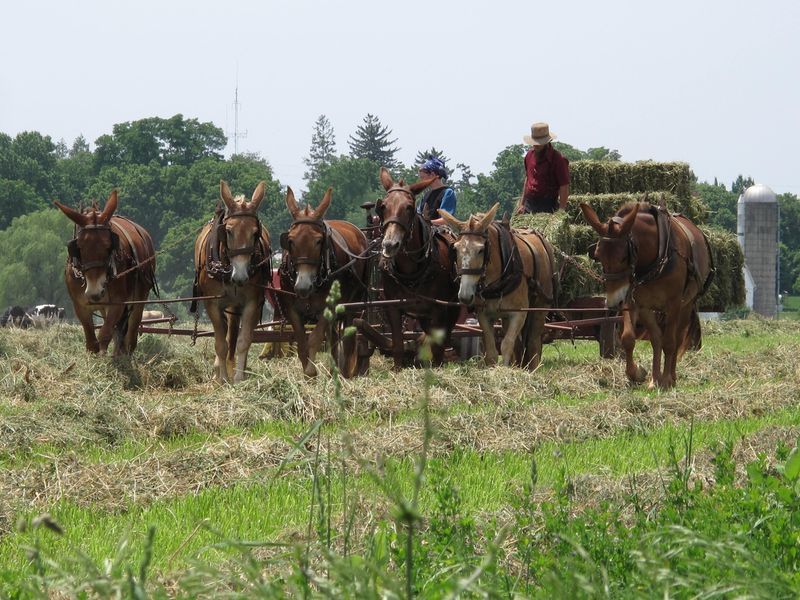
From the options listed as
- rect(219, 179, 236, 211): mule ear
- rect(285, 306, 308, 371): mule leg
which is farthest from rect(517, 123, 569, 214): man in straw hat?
rect(219, 179, 236, 211): mule ear

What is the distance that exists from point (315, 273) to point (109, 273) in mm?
2557

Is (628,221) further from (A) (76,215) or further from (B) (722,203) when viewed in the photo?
(B) (722,203)

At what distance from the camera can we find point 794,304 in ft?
379

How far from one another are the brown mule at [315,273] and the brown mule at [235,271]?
A: 0.30 m

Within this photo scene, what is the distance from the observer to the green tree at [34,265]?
7962 cm

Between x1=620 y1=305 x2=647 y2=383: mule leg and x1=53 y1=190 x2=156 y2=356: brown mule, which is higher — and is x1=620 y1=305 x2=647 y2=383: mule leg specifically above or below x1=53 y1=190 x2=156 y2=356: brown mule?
below

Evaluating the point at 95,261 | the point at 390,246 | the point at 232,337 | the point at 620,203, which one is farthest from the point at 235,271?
the point at 620,203

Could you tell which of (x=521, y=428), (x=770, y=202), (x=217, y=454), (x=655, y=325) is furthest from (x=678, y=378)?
(x=770, y=202)

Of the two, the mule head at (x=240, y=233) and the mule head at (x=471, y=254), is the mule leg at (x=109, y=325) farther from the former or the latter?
the mule head at (x=471, y=254)

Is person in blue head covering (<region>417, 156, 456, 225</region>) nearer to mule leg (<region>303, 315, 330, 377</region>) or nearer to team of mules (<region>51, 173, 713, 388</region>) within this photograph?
team of mules (<region>51, 173, 713, 388</region>)

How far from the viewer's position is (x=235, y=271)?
1324 cm

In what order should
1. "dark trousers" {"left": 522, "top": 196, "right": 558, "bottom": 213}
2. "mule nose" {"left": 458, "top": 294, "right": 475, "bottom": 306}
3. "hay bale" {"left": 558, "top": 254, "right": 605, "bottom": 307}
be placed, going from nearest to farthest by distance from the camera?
"mule nose" {"left": 458, "top": 294, "right": 475, "bottom": 306} → "hay bale" {"left": 558, "top": 254, "right": 605, "bottom": 307} → "dark trousers" {"left": 522, "top": 196, "right": 558, "bottom": 213}

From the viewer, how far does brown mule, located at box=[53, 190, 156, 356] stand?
46.9 ft

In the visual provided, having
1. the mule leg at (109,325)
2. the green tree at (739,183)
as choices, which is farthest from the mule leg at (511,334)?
the green tree at (739,183)
